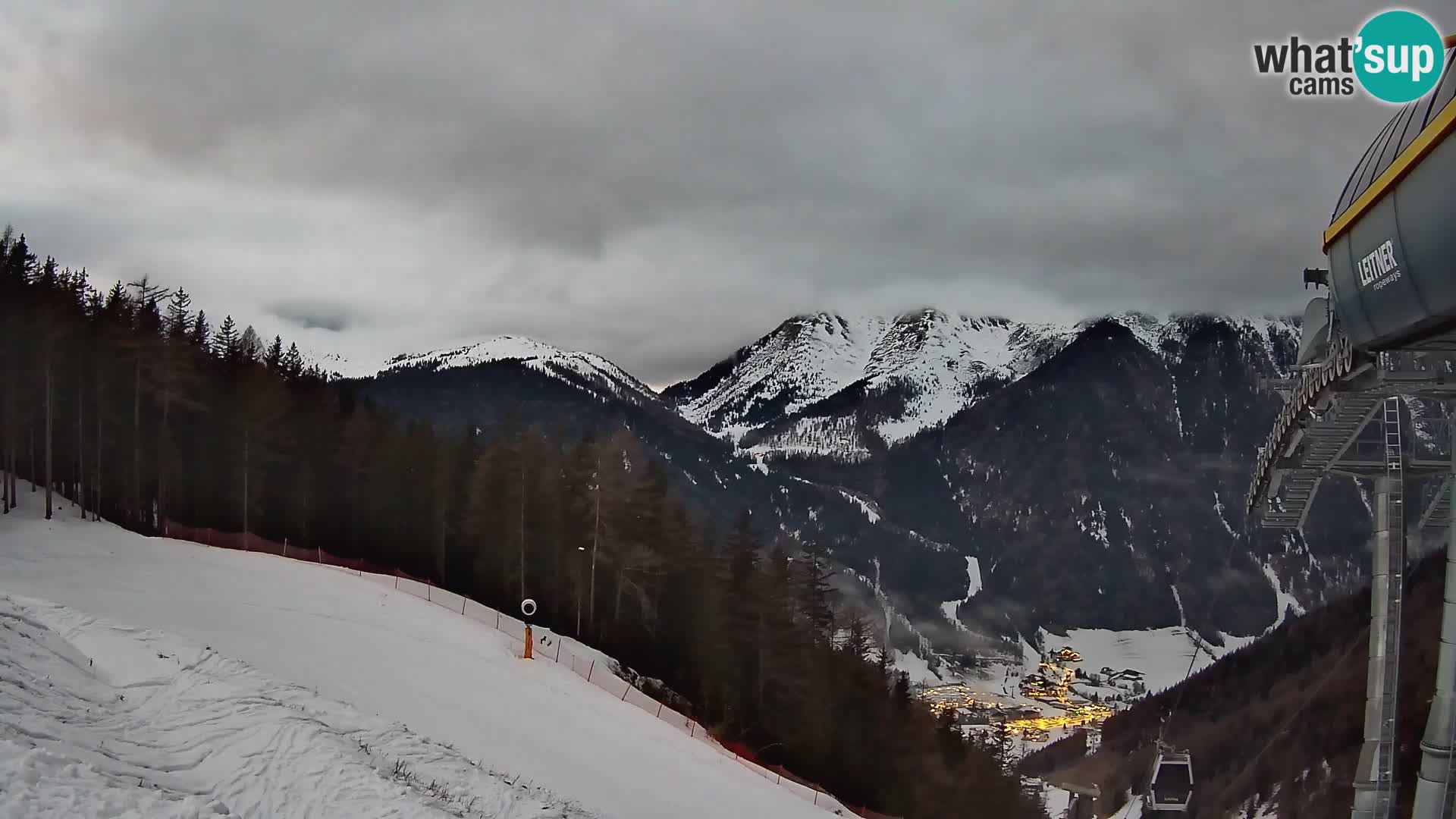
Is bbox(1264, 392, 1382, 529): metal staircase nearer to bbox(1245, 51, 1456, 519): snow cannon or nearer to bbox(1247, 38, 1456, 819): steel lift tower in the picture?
bbox(1247, 38, 1456, 819): steel lift tower

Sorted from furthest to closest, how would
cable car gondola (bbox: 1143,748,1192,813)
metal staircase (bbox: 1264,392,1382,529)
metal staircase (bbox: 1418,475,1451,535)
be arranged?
1. cable car gondola (bbox: 1143,748,1192,813)
2. metal staircase (bbox: 1264,392,1382,529)
3. metal staircase (bbox: 1418,475,1451,535)

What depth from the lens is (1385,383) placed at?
1329 centimetres

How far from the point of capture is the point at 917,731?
48812 mm

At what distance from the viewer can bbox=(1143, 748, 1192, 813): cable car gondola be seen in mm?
35750

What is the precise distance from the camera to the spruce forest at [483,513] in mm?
43750

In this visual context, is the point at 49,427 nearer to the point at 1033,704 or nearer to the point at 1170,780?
the point at 1170,780


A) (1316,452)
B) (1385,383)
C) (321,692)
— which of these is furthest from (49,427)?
(1385,383)

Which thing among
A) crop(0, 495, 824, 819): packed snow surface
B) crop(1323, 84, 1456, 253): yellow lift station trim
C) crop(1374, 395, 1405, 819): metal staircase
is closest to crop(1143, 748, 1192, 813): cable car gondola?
crop(0, 495, 824, 819): packed snow surface

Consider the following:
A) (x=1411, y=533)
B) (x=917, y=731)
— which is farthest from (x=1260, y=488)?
(x=917, y=731)

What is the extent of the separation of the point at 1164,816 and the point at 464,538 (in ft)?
183

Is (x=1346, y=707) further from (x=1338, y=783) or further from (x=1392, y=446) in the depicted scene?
(x=1392, y=446)

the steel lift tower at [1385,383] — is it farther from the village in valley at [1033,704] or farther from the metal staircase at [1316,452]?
the village in valley at [1033,704]

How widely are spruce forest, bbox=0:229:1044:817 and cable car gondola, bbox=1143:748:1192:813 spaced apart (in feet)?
41.1

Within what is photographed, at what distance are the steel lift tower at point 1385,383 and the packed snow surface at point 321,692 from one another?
12864 mm
